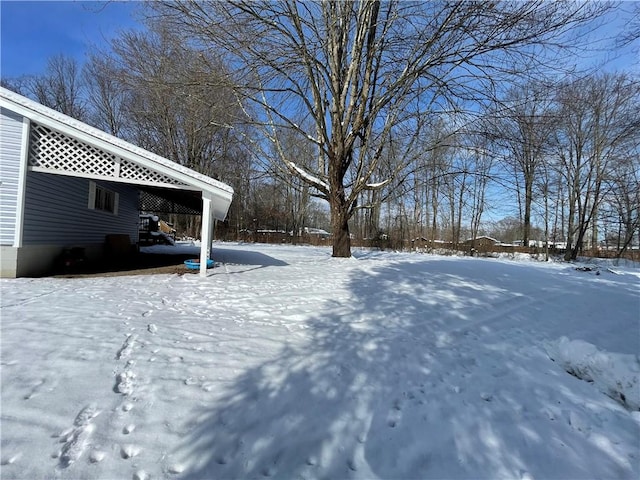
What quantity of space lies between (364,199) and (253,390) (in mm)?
31125

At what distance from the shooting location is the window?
30.3 ft

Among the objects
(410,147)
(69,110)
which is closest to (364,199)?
(410,147)

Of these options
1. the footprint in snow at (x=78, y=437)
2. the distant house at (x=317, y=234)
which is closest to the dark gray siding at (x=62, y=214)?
the footprint in snow at (x=78, y=437)

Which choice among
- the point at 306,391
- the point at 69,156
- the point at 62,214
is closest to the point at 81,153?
the point at 69,156

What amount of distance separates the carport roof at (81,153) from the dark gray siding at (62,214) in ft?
2.22

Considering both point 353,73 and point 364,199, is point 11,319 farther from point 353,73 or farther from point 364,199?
point 364,199

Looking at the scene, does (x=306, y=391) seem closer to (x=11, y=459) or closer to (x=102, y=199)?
(x=11, y=459)

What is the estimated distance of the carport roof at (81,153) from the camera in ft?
20.5

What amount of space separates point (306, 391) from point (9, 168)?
761cm

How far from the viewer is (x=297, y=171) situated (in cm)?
1123

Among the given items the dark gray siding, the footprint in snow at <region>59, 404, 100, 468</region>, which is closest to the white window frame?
the dark gray siding

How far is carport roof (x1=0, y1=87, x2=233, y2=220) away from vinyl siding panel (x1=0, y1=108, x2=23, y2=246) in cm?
19

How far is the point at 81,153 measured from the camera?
655cm

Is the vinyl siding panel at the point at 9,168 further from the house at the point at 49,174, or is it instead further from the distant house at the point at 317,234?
the distant house at the point at 317,234
